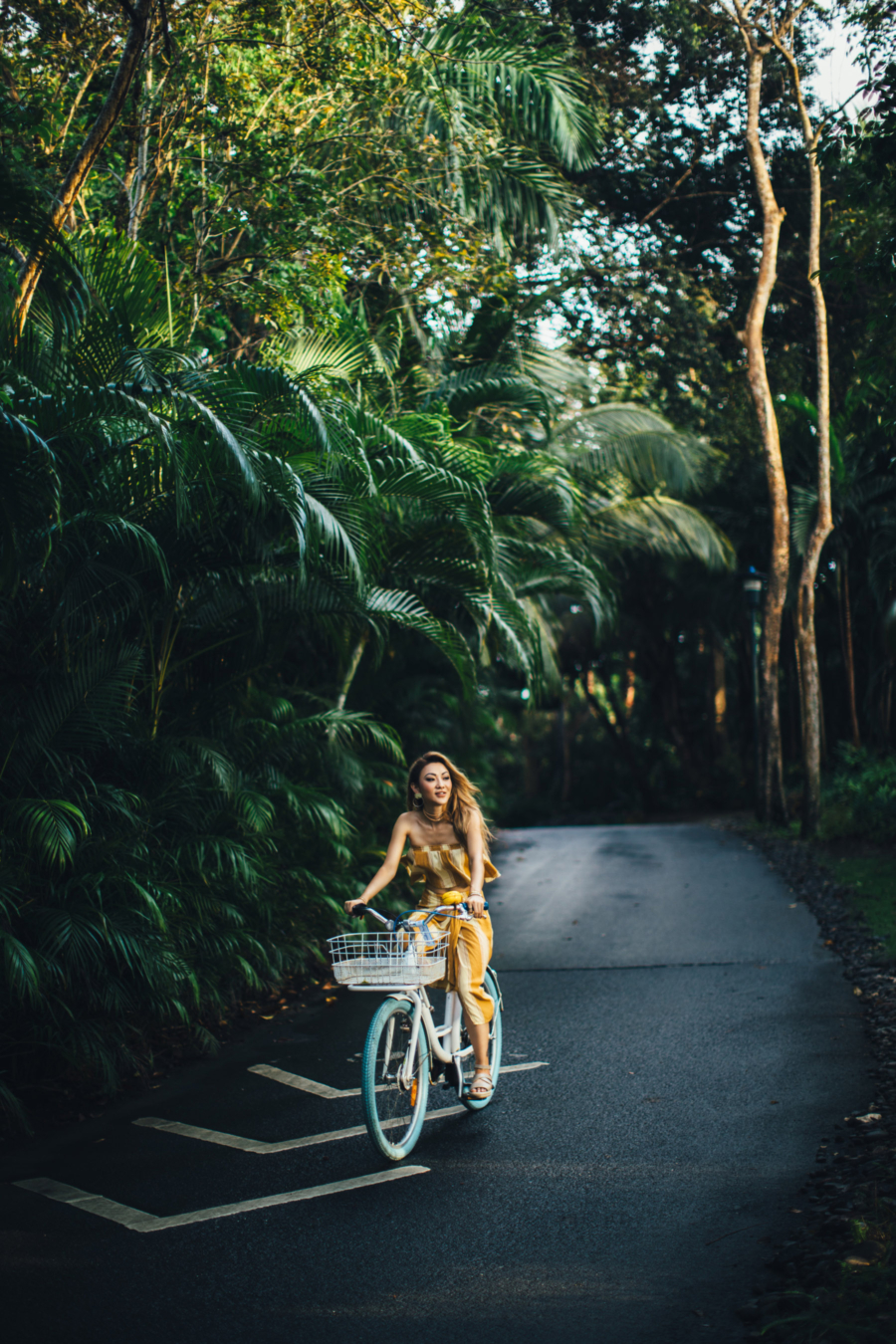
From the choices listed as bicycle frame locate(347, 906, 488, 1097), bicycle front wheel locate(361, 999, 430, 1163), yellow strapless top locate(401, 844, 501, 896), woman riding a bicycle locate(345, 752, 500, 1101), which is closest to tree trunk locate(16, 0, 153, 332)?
woman riding a bicycle locate(345, 752, 500, 1101)

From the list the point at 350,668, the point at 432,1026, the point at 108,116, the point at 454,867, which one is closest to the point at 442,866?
the point at 454,867

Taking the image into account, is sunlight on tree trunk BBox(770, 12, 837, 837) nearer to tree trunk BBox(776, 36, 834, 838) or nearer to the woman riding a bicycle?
tree trunk BBox(776, 36, 834, 838)

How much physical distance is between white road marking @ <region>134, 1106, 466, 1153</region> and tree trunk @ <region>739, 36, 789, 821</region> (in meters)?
13.5

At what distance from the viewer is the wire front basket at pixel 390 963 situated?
4.48 metres

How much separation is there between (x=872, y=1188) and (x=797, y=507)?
599 inches

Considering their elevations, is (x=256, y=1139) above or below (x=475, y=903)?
below

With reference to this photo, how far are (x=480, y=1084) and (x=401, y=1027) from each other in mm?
643

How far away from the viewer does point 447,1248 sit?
3844 millimetres

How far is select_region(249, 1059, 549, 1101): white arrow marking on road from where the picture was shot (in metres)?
5.81

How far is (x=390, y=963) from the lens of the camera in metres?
4.49

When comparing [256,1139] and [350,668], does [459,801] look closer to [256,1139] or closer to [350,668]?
[256,1139]

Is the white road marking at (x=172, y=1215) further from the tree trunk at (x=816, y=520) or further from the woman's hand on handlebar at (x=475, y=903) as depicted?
the tree trunk at (x=816, y=520)

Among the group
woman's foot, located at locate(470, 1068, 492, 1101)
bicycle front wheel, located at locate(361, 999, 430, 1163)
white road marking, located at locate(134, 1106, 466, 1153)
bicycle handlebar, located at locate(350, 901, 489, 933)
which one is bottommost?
white road marking, located at locate(134, 1106, 466, 1153)

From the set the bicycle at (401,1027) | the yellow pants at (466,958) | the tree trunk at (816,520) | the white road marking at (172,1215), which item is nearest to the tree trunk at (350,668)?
the yellow pants at (466,958)
